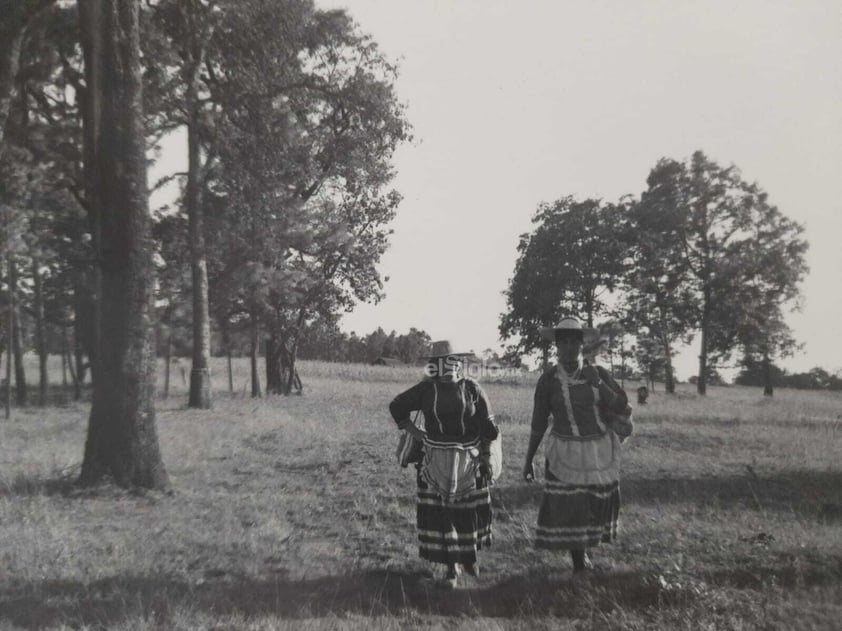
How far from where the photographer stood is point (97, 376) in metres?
8.48

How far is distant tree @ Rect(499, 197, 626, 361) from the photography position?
1606 inches

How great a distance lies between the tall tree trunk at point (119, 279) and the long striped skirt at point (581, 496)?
5462 mm

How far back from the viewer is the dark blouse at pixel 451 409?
5.80m

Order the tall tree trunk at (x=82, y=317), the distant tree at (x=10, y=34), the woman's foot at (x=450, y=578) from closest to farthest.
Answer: the woman's foot at (x=450, y=578) → the distant tree at (x=10, y=34) → the tall tree trunk at (x=82, y=317)

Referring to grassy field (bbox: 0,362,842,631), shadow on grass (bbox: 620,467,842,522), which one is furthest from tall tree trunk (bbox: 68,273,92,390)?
shadow on grass (bbox: 620,467,842,522)

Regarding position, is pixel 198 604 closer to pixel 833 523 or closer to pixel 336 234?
pixel 833 523

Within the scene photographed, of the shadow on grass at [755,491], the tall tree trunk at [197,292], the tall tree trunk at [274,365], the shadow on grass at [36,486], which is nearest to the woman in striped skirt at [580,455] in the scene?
the shadow on grass at [755,491]

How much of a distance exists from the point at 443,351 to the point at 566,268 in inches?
1440

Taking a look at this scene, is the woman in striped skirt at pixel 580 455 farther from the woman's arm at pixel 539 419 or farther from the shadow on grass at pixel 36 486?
the shadow on grass at pixel 36 486

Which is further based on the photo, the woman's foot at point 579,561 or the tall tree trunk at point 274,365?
the tall tree trunk at point 274,365

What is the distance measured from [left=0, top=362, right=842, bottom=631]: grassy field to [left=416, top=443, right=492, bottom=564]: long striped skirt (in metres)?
0.34

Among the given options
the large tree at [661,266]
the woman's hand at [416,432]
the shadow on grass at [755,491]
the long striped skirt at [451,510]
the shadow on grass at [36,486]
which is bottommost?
the shadow on grass at [755,491]

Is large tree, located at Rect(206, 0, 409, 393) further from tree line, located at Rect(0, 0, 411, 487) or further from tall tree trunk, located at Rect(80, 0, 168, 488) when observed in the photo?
tall tree trunk, located at Rect(80, 0, 168, 488)

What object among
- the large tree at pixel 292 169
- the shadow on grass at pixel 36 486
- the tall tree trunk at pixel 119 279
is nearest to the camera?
the shadow on grass at pixel 36 486
